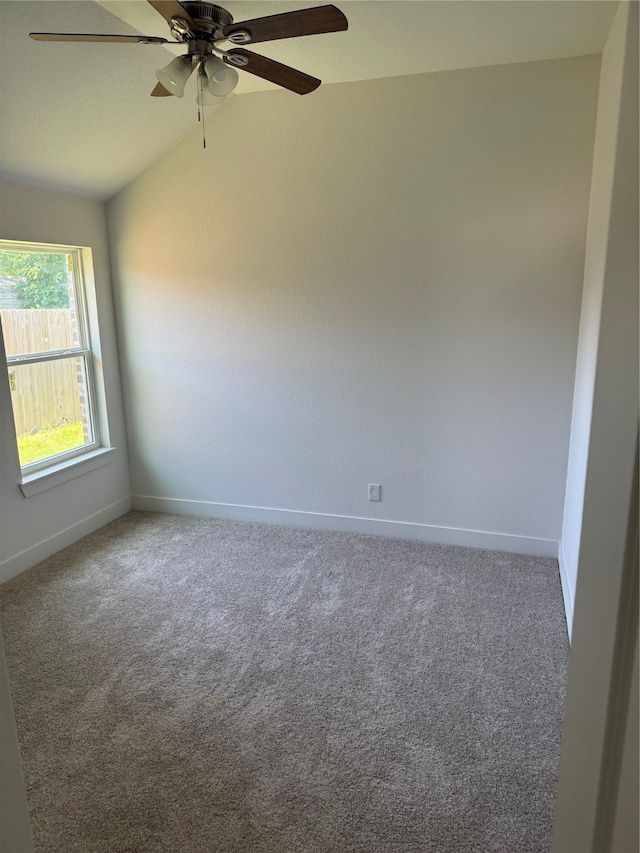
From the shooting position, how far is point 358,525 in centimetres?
388

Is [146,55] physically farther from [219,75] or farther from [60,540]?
[60,540]

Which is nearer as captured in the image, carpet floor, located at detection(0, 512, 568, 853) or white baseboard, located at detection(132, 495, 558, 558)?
carpet floor, located at detection(0, 512, 568, 853)

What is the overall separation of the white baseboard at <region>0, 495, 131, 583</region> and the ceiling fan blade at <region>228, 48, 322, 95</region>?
2847mm

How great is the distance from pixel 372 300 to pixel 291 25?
182 cm

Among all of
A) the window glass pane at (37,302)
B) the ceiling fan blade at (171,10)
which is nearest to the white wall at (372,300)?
the window glass pane at (37,302)

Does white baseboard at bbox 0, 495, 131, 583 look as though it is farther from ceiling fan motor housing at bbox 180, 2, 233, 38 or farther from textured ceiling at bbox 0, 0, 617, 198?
ceiling fan motor housing at bbox 180, 2, 233, 38

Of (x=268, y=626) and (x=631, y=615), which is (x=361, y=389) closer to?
(x=268, y=626)

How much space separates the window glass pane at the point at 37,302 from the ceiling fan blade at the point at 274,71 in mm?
1964

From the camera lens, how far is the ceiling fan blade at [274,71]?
2.04m

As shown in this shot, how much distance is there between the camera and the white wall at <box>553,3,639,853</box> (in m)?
0.57

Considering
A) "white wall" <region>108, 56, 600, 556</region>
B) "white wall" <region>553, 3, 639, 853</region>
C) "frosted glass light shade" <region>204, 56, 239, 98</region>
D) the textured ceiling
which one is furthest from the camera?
"white wall" <region>108, 56, 600, 556</region>

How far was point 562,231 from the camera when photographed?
310 cm

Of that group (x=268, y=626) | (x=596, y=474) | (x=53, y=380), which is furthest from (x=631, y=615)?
(x=53, y=380)

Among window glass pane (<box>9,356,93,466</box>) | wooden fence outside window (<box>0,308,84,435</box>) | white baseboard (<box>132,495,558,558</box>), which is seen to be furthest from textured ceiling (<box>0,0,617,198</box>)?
white baseboard (<box>132,495,558,558</box>)
